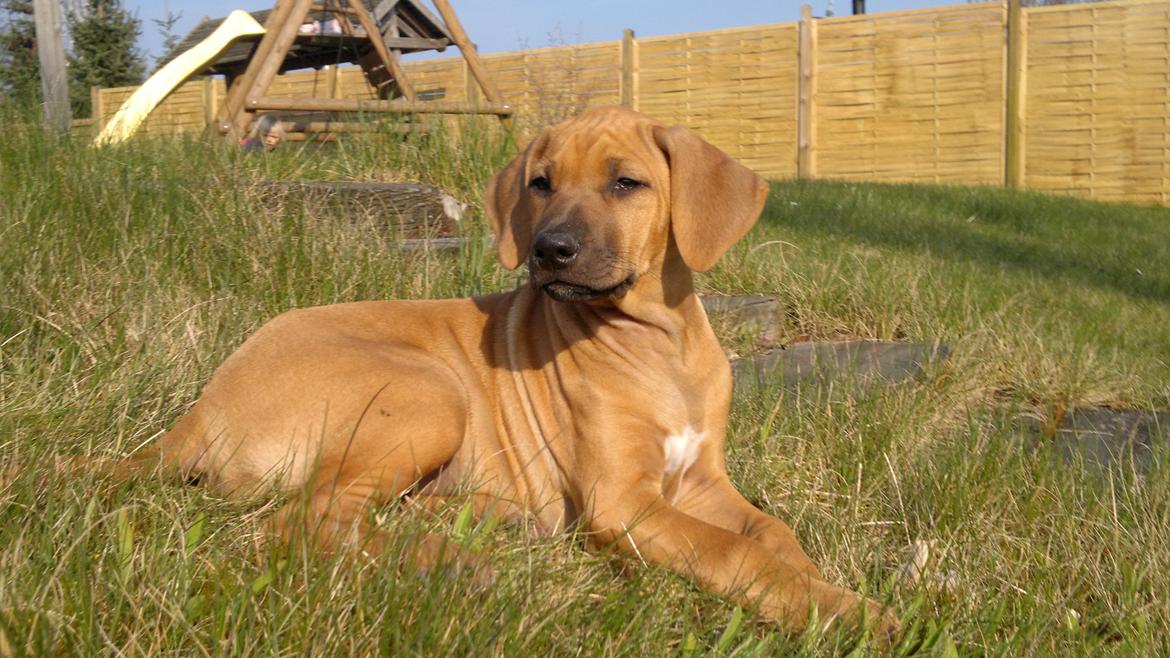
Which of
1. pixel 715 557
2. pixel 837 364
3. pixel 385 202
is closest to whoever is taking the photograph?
pixel 715 557

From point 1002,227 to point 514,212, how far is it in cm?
857

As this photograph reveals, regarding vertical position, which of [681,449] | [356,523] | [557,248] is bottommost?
[681,449]

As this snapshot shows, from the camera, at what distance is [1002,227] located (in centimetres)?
1093

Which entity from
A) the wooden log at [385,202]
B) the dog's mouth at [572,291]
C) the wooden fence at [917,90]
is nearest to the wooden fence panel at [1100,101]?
the wooden fence at [917,90]

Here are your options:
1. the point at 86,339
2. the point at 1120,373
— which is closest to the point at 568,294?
the point at 86,339

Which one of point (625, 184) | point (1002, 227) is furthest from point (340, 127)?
point (1002, 227)

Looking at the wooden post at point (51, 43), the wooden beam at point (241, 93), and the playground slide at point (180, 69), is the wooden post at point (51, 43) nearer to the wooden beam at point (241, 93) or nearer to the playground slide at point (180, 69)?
the wooden beam at point (241, 93)

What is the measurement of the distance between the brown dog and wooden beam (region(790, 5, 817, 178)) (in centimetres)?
1328

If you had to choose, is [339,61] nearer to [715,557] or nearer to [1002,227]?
[1002,227]

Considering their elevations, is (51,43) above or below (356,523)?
above

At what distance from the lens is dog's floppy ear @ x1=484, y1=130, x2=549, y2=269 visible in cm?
362

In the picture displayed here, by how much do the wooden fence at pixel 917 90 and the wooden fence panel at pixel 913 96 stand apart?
2cm

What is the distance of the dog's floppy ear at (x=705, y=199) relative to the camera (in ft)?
10.8

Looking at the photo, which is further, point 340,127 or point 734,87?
point 734,87
